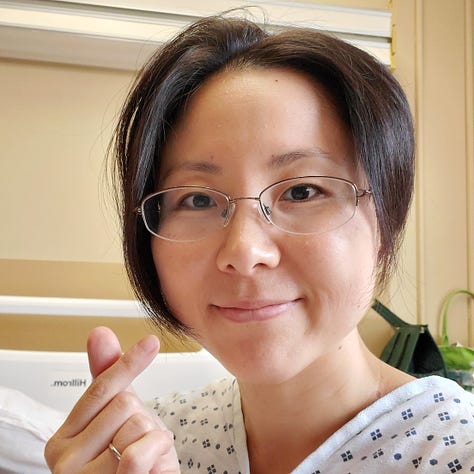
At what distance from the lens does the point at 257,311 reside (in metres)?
0.77

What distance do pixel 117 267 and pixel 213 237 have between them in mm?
1251

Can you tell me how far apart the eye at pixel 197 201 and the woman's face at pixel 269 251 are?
0.07 ft

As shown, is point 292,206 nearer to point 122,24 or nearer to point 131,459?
point 131,459

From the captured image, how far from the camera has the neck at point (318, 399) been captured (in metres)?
0.90

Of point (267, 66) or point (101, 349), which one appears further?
point (267, 66)

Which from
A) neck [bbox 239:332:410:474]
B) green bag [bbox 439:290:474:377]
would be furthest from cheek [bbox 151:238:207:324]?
green bag [bbox 439:290:474:377]

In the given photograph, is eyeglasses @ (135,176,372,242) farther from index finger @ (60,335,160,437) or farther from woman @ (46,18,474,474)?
index finger @ (60,335,160,437)

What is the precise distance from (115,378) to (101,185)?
1372 millimetres

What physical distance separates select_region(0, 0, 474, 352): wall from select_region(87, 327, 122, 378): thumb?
1085 mm

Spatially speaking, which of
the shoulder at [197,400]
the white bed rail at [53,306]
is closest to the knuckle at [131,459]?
the shoulder at [197,400]

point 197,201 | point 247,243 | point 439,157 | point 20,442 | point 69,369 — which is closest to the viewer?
point 247,243

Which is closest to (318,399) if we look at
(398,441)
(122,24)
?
(398,441)

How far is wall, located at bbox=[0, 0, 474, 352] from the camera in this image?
76.2 inches

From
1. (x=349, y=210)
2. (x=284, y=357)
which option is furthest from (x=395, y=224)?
(x=284, y=357)
